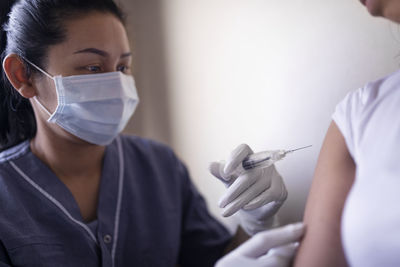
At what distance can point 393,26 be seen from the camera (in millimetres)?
780

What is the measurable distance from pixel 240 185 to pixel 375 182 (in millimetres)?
303

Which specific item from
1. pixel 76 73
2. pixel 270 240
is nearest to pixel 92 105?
pixel 76 73

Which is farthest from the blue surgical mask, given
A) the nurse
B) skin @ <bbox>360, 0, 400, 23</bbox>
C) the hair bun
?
skin @ <bbox>360, 0, 400, 23</bbox>

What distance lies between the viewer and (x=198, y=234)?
4.14 feet

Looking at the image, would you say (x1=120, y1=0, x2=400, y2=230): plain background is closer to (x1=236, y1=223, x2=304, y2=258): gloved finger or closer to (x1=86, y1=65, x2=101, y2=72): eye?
(x1=236, y1=223, x2=304, y2=258): gloved finger

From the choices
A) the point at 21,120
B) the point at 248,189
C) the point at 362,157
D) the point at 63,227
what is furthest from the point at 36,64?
the point at 362,157

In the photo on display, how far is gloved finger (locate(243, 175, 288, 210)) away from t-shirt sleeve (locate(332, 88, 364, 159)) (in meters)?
0.23

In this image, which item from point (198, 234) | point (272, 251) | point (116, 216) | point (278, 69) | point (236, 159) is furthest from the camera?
point (198, 234)

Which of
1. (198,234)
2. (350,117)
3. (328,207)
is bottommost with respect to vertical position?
(198,234)

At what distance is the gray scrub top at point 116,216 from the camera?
956 millimetres

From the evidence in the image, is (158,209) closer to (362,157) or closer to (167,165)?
(167,165)

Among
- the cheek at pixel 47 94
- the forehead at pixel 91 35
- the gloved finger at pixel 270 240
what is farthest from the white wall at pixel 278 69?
the cheek at pixel 47 94

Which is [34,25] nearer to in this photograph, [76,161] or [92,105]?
[92,105]

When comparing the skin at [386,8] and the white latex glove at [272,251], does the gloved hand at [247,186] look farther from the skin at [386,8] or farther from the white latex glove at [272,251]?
the skin at [386,8]
